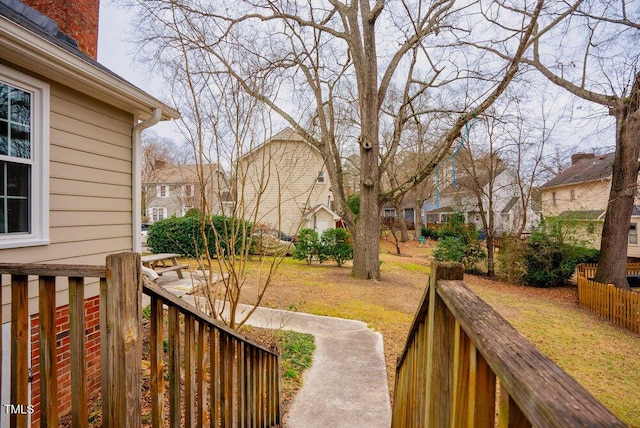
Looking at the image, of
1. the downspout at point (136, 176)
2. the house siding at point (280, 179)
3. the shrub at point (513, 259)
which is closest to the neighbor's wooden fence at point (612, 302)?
the shrub at point (513, 259)

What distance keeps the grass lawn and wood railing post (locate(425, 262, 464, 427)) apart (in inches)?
142

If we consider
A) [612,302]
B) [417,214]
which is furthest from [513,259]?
[417,214]

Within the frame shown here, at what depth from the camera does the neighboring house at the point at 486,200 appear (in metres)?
15.4

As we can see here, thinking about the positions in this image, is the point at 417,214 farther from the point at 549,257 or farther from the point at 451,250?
the point at 549,257

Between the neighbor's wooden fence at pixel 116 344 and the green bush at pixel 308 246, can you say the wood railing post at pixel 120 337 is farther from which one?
the green bush at pixel 308 246

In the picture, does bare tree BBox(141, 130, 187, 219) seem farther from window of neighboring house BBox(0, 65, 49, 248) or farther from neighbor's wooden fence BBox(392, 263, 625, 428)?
neighbor's wooden fence BBox(392, 263, 625, 428)

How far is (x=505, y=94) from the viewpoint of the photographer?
1120cm

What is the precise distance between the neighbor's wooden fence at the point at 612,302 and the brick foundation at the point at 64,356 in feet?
37.2

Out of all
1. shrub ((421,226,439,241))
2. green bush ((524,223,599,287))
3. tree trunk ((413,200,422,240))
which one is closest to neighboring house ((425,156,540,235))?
green bush ((524,223,599,287))

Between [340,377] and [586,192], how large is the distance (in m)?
27.1

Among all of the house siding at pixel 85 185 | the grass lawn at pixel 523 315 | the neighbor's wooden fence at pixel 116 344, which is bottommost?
the grass lawn at pixel 523 315

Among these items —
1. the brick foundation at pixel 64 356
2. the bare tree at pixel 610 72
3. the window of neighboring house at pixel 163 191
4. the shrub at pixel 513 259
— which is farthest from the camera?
the window of neighboring house at pixel 163 191

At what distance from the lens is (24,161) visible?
3.10 metres

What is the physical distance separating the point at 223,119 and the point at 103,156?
148cm
